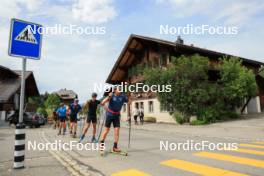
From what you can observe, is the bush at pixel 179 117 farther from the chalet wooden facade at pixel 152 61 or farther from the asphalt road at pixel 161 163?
the asphalt road at pixel 161 163

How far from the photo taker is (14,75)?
126 ft

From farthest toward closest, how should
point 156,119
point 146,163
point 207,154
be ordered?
point 156,119, point 207,154, point 146,163

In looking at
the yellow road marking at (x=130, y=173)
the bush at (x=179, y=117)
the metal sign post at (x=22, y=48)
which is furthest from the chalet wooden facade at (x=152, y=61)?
the metal sign post at (x=22, y=48)

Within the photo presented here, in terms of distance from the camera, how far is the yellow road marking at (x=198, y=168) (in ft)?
16.8

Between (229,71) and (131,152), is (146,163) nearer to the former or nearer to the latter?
(131,152)

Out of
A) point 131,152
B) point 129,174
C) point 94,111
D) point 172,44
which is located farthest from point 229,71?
point 129,174

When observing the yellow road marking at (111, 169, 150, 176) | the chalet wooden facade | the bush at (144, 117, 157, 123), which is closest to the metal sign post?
the yellow road marking at (111, 169, 150, 176)

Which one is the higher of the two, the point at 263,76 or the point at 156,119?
the point at 263,76

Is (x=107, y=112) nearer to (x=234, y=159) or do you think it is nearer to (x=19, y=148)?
(x=19, y=148)

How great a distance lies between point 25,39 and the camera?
239 inches

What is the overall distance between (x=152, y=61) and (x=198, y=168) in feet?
79.2

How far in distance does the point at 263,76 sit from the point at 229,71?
1392 centimetres

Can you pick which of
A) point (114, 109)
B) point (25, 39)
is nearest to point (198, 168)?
point (114, 109)

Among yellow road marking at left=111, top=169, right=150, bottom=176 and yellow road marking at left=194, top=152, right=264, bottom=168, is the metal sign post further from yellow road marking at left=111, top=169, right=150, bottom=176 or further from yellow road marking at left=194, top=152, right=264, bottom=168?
yellow road marking at left=194, top=152, right=264, bottom=168
